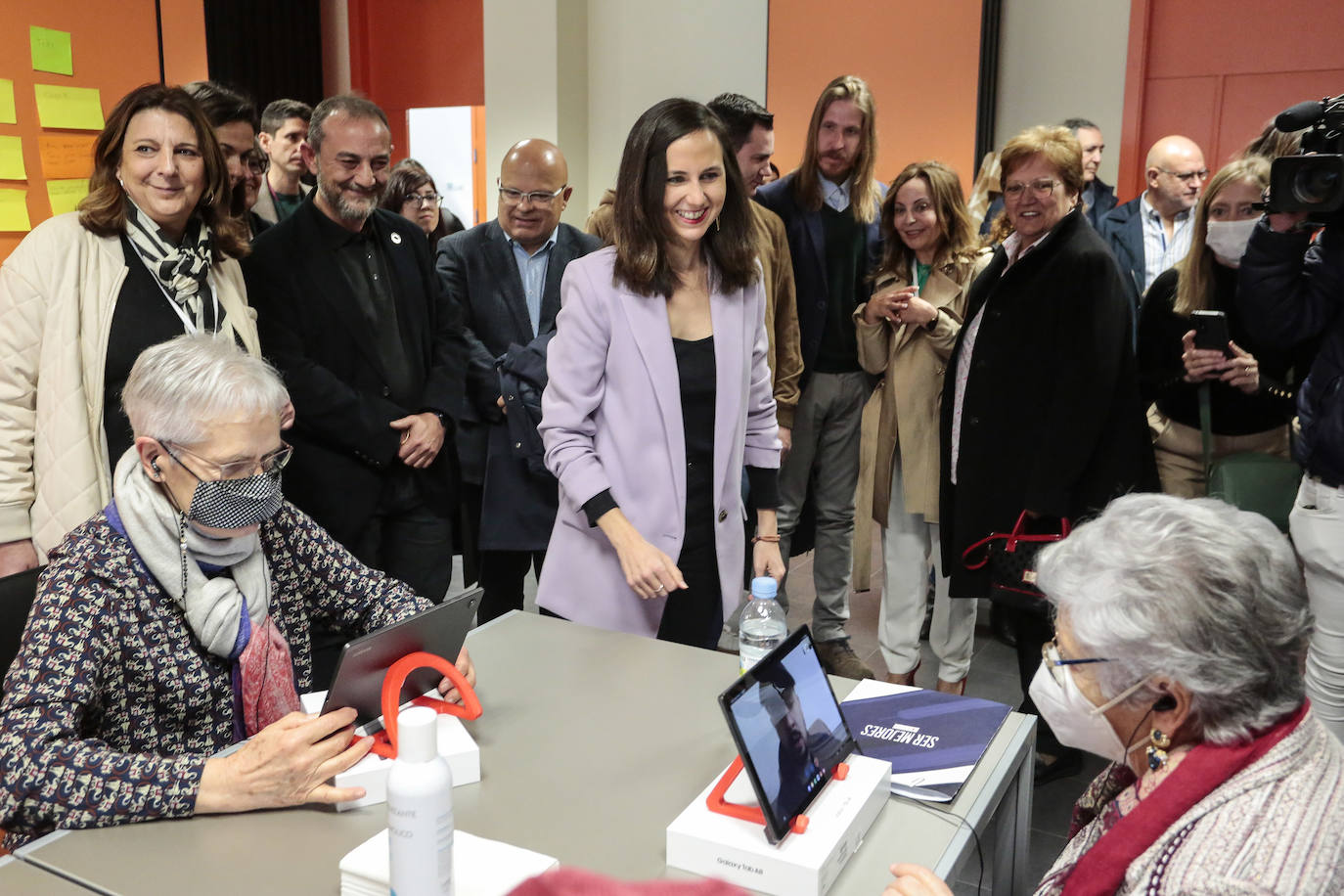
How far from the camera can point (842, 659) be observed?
11.3ft

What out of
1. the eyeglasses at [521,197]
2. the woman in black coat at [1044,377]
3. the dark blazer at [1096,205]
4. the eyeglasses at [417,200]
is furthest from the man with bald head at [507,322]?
the dark blazer at [1096,205]

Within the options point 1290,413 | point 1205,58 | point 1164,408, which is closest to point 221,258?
point 1164,408

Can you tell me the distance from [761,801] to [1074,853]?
0.43m

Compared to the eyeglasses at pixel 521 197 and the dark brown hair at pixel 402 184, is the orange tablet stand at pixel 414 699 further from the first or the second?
the dark brown hair at pixel 402 184

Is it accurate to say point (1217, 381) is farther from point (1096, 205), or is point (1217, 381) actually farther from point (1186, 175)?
point (1096, 205)

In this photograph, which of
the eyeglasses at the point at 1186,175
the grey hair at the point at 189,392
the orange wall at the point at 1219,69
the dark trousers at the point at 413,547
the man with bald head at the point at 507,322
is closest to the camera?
the grey hair at the point at 189,392

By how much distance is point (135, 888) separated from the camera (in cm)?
121

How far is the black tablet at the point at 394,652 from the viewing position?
4.53ft

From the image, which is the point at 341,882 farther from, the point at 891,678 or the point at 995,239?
the point at 995,239

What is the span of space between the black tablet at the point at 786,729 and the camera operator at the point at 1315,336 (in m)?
1.40

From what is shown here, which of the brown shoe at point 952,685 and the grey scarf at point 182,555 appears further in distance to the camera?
the brown shoe at point 952,685

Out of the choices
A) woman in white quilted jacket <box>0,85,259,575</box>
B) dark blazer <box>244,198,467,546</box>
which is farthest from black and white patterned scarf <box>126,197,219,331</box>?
dark blazer <box>244,198,467,546</box>

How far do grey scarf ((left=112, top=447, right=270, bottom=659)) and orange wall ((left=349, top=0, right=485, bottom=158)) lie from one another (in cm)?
649

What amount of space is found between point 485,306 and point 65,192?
139 centimetres
